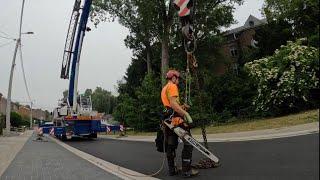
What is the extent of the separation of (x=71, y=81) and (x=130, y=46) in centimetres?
3305

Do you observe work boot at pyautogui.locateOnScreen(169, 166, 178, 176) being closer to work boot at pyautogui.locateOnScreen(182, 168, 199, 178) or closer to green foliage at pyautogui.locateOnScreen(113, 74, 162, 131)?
work boot at pyautogui.locateOnScreen(182, 168, 199, 178)

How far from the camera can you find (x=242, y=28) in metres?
78.1

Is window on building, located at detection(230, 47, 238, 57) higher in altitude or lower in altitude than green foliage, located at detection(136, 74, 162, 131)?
higher

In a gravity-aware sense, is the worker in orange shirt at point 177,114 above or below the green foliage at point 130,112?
below

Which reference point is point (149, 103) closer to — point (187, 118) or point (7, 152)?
point (7, 152)

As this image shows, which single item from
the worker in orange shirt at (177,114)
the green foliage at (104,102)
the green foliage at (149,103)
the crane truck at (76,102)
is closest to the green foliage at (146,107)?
the green foliage at (149,103)

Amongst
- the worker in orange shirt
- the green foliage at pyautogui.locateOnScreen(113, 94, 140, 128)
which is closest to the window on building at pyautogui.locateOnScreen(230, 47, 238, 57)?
the green foliage at pyautogui.locateOnScreen(113, 94, 140, 128)

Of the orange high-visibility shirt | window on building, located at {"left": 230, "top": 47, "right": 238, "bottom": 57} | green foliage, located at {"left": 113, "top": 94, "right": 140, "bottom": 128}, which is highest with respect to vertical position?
window on building, located at {"left": 230, "top": 47, "right": 238, "bottom": 57}

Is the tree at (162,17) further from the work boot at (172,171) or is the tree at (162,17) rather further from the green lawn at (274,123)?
the work boot at (172,171)

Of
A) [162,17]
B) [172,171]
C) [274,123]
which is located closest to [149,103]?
[162,17]

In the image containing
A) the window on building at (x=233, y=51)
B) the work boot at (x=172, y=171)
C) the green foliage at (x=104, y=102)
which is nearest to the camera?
the work boot at (x=172, y=171)

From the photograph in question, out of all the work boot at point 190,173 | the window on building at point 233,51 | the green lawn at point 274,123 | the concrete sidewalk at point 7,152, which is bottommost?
the work boot at point 190,173

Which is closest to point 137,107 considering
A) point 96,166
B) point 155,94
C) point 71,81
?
point 155,94

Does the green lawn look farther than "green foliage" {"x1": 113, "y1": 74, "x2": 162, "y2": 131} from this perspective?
No
